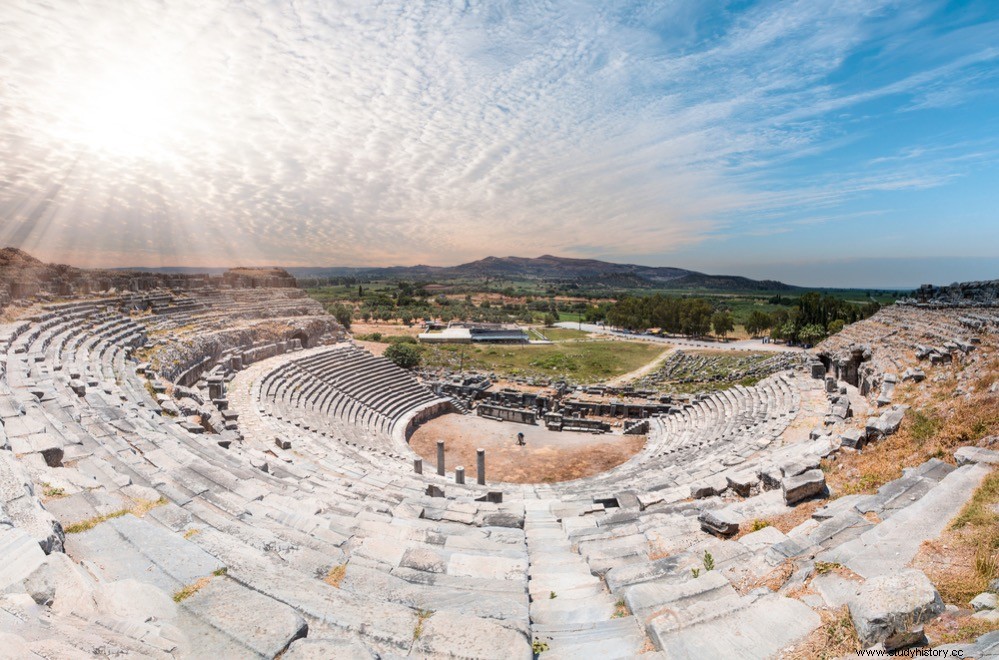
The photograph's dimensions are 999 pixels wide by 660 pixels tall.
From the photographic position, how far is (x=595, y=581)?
19.3 feet

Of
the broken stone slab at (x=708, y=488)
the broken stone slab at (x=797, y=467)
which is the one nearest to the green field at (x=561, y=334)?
the broken stone slab at (x=708, y=488)

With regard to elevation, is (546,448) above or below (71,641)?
below

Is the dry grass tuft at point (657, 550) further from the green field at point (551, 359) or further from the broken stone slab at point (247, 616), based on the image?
the green field at point (551, 359)

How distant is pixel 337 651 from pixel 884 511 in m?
7.55

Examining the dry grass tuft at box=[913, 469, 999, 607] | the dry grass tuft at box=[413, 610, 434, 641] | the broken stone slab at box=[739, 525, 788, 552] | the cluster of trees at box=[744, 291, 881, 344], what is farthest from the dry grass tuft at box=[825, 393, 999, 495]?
the cluster of trees at box=[744, 291, 881, 344]

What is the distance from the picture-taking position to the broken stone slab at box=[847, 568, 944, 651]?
369cm

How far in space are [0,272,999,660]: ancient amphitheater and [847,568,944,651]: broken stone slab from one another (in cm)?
2

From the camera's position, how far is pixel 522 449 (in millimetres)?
24062

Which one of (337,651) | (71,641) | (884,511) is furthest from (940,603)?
(71,641)

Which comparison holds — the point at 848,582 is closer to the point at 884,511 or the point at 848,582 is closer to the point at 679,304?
the point at 884,511

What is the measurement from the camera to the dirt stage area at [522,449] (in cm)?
2091

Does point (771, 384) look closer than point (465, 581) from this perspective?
No

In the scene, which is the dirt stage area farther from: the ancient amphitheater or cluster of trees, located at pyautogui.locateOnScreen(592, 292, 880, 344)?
cluster of trees, located at pyautogui.locateOnScreen(592, 292, 880, 344)

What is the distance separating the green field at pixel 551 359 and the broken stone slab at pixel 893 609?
36272mm
